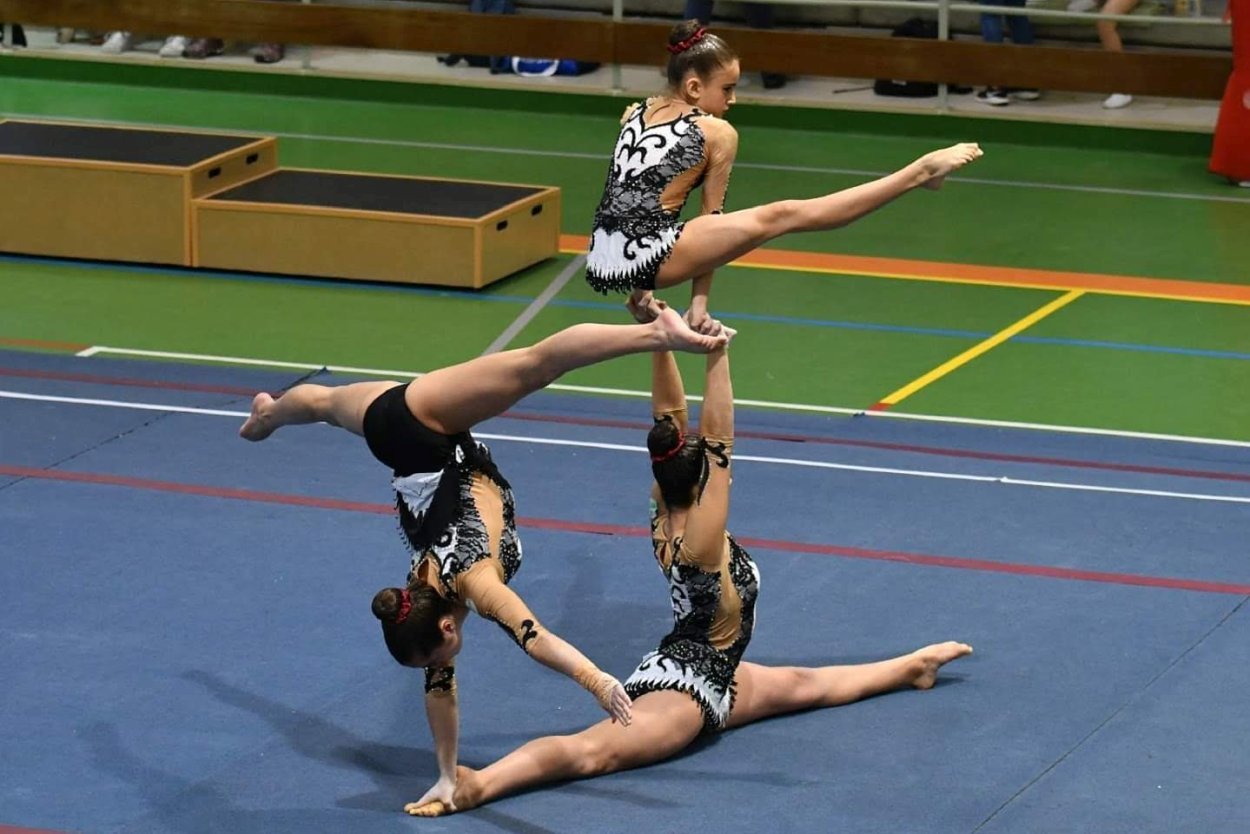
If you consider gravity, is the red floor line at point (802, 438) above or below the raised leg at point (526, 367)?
below

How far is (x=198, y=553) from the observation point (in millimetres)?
7500

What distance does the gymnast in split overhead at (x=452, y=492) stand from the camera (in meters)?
5.43

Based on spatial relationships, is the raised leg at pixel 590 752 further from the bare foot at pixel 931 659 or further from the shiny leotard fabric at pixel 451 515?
the bare foot at pixel 931 659

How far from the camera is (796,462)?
8594 mm

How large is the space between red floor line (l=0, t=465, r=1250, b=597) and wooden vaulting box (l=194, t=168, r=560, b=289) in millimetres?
3060

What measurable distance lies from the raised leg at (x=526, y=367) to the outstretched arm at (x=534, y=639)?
1.43 feet

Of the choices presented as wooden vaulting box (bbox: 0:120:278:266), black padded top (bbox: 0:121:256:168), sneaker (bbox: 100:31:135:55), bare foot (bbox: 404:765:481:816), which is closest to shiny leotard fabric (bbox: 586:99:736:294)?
bare foot (bbox: 404:765:481:816)

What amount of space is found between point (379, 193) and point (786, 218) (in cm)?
601

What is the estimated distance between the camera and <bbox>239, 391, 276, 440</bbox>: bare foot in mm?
6254

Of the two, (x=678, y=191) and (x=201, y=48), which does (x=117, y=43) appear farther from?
(x=678, y=191)

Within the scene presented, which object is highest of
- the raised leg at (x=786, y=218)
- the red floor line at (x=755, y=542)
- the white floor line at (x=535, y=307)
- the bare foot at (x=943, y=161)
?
the bare foot at (x=943, y=161)

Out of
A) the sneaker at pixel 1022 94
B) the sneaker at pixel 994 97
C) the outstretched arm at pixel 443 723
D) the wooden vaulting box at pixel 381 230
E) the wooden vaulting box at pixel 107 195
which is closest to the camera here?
the outstretched arm at pixel 443 723

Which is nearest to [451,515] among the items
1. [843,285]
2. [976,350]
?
[976,350]

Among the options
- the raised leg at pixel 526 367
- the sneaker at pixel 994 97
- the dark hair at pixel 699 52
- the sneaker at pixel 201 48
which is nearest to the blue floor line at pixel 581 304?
the sneaker at pixel 994 97
